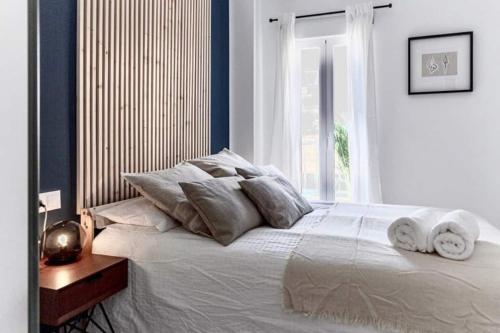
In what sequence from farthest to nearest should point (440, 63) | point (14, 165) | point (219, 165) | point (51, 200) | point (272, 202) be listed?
point (440, 63), point (219, 165), point (272, 202), point (51, 200), point (14, 165)

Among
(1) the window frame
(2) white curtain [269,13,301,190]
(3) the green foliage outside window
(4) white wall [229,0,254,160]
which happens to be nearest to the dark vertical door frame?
(4) white wall [229,0,254,160]

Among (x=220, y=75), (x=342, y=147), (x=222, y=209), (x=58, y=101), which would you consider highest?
(x=220, y=75)

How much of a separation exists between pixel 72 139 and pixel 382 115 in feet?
9.48

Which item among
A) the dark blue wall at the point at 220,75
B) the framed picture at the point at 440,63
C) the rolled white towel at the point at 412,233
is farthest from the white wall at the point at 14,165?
the framed picture at the point at 440,63

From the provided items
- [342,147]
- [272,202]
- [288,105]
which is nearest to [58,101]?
[272,202]

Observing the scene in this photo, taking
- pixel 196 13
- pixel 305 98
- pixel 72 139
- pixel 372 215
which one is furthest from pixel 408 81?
pixel 72 139

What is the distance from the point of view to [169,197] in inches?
73.0

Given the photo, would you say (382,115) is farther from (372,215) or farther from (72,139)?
(72,139)

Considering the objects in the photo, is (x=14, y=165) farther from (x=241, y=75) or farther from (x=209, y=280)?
(x=241, y=75)

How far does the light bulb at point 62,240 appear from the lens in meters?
1.52

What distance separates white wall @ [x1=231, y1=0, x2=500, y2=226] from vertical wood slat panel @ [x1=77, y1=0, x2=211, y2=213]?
40.1 inches

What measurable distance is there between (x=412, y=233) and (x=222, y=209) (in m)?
0.86

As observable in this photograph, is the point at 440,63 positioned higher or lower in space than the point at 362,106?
higher

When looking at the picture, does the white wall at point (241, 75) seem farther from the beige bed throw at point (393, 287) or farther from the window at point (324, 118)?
the beige bed throw at point (393, 287)
